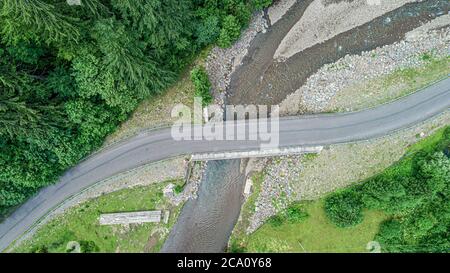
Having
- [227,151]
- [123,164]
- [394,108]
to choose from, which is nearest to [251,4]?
[227,151]

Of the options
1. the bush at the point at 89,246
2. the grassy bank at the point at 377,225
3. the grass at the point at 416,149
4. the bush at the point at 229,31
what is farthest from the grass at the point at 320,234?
the bush at the point at 229,31

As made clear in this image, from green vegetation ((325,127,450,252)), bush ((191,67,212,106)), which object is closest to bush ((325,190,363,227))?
green vegetation ((325,127,450,252))

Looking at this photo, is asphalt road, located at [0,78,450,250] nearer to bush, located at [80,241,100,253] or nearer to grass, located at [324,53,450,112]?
grass, located at [324,53,450,112]

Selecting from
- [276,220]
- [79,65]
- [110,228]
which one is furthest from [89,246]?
[276,220]

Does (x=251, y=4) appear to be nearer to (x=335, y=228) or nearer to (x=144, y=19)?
(x=144, y=19)

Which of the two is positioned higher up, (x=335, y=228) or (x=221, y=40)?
(x=221, y=40)

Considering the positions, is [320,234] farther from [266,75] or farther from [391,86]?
[266,75]
